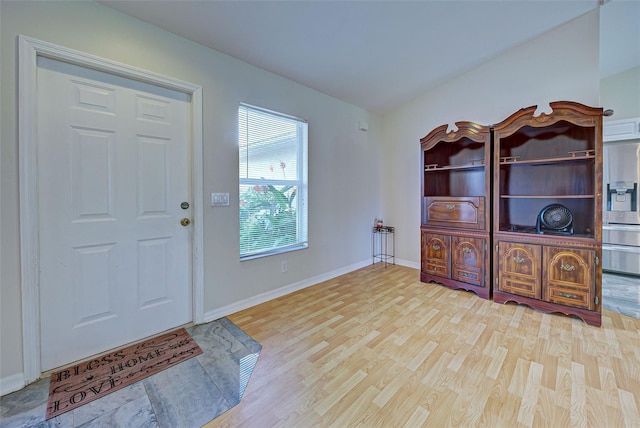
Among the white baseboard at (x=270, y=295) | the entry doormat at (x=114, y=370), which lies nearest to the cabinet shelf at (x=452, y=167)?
the white baseboard at (x=270, y=295)

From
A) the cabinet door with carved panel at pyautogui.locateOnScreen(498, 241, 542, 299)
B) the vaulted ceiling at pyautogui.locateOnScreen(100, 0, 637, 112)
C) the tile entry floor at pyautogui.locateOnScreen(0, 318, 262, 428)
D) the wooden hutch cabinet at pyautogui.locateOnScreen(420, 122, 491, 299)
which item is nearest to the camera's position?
the tile entry floor at pyautogui.locateOnScreen(0, 318, 262, 428)

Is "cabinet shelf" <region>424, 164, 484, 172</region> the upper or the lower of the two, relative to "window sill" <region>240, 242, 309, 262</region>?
upper

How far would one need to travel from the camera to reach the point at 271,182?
9.49ft

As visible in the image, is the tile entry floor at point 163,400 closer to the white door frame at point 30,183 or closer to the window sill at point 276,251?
the white door frame at point 30,183

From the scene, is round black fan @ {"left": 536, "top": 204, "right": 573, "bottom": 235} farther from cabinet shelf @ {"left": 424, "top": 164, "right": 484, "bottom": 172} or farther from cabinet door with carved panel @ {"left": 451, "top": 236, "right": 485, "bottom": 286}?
cabinet shelf @ {"left": 424, "top": 164, "right": 484, "bottom": 172}

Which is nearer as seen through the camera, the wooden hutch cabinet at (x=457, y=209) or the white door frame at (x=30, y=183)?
the white door frame at (x=30, y=183)

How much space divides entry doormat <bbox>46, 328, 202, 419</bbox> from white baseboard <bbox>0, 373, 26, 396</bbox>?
0.14 m

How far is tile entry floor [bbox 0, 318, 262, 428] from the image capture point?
1343 millimetres

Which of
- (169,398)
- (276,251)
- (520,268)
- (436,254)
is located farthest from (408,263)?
(169,398)

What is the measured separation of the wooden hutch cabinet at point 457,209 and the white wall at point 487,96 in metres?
0.44

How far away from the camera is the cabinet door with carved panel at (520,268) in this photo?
2570 millimetres

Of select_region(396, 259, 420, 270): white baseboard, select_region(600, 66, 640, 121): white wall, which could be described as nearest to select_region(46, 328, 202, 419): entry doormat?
select_region(396, 259, 420, 270): white baseboard

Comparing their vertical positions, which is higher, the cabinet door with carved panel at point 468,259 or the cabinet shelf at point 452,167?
the cabinet shelf at point 452,167

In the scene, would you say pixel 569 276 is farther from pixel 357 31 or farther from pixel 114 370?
pixel 114 370
